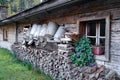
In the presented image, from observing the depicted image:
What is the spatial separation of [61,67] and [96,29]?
4.60ft

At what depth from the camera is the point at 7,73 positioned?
7.21 m

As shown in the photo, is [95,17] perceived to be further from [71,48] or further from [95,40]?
[71,48]

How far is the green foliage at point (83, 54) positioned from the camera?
5.05 m

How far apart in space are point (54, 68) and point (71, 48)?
3.41ft

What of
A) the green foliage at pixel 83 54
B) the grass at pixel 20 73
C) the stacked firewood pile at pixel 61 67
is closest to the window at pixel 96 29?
the green foliage at pixel 83 54

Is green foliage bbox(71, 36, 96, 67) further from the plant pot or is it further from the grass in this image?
the grass

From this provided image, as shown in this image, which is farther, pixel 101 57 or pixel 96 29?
pixel 96 29

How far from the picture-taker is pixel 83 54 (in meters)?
5.12

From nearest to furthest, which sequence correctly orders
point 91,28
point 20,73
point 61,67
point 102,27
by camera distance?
point 102,27 → point 91,28 → point 61,67 → point 20,73

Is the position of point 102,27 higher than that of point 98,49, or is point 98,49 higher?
point 102,27

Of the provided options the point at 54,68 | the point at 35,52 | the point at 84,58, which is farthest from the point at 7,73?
the point at 84,58

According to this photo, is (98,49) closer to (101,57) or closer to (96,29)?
(101,57)

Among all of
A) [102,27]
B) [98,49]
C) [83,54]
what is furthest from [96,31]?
[83,54]

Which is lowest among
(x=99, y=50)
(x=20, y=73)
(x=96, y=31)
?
(x=20, y=73)
